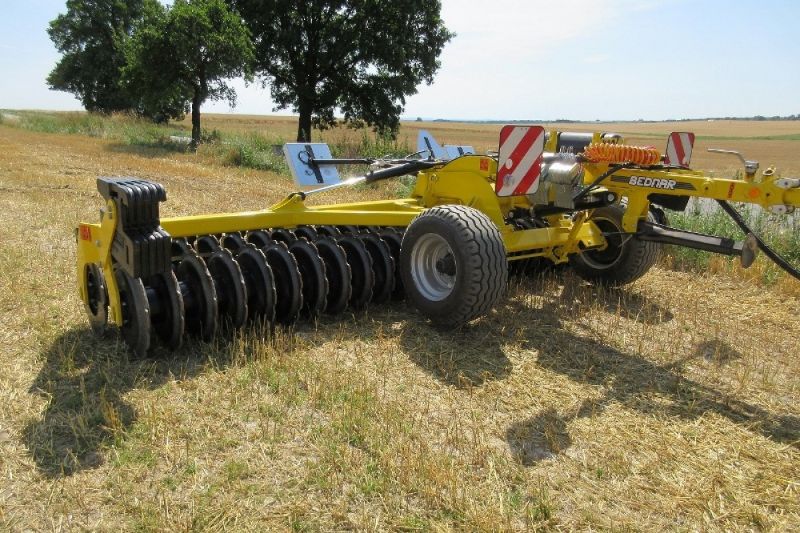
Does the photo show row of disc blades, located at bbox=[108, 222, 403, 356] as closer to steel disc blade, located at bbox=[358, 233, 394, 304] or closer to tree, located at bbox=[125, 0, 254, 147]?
steel disc blade, located at bbox=[358, 233, 394, 304]

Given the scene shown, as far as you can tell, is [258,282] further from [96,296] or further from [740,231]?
[740,231]

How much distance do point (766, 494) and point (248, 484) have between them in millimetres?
2203

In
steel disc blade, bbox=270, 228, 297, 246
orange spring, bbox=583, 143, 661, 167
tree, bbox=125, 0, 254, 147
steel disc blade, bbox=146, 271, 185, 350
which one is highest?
tree, bbox=125, 0, 254, 147

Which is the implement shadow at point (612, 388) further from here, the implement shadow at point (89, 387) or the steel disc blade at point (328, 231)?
the implement shadow at point (89, 387)

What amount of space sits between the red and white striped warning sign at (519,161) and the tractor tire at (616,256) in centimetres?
117

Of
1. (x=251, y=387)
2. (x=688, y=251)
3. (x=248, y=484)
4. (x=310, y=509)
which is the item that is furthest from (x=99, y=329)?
(x=688, y=251)

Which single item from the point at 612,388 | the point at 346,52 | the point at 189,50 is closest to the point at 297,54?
the point at 346,52

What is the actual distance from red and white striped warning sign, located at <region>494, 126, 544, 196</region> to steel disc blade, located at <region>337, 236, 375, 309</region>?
3.66 feet

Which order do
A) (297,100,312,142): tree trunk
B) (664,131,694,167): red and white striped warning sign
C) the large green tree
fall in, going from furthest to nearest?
the large green tree, (297,100,312,142): tree trunk, (664,131,694,167): red and white striped warning sign

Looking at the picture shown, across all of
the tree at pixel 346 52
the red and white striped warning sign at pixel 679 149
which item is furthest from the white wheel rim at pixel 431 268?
the tree at pixel 346 52

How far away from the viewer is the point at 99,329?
391cm

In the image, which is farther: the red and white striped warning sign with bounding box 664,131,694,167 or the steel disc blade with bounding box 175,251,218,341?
the red and white striped warning sign with bounding box 664,131,694,167

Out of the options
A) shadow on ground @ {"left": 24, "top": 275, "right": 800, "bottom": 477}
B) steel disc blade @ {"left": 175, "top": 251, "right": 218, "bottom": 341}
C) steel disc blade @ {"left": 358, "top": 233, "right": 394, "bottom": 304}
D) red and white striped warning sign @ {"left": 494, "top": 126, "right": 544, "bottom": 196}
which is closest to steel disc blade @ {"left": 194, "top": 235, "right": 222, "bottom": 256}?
steel disc blade @ {"left": 175, "top": 251, "right": 218, "bottom": 341}

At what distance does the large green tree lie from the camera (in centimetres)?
4128
